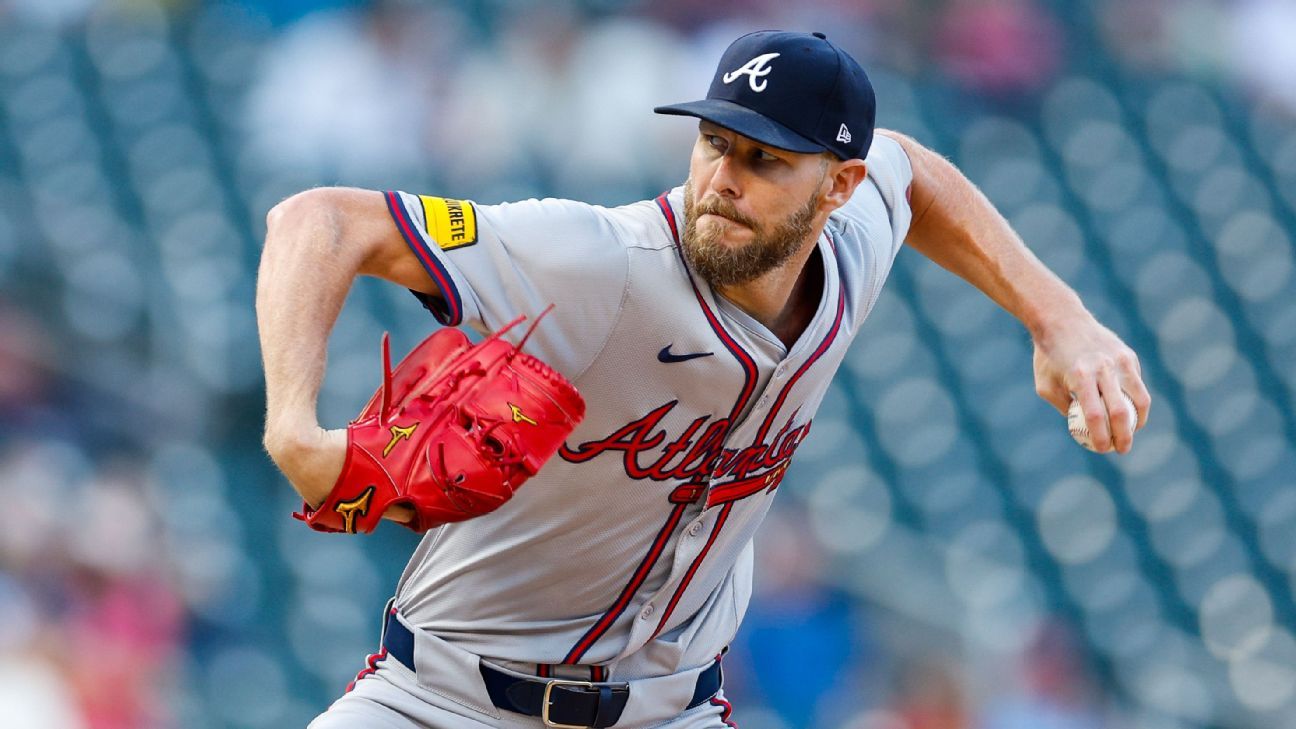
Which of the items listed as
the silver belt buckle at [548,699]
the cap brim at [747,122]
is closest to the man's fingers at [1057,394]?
the cap brim at [747,122]

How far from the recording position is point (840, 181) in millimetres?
2324

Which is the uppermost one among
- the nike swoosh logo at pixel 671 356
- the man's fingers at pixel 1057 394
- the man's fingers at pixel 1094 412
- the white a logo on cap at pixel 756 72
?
the white a logo on cap at pixel 756 72

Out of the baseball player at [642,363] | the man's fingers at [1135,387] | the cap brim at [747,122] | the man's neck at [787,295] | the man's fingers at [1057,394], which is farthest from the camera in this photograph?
the man's fingers at [1057,394]

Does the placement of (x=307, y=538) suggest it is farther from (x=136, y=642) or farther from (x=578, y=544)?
(x=578, y=544)

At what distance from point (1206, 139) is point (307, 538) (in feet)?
13.6

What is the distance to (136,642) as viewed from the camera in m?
4.57

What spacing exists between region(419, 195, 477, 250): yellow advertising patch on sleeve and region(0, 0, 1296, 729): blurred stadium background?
9.71 feet

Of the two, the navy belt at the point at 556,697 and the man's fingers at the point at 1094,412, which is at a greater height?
the man's fingers at the point at 1094,412

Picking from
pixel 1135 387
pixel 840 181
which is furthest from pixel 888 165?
pixel 1135 387

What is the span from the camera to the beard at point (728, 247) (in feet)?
6.98

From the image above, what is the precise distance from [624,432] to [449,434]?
0.50 meters

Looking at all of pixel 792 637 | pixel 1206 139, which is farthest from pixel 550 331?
pixel 1206 139

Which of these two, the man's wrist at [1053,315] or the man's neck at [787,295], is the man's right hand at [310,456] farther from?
Result: the man's wrist at [1053,315]

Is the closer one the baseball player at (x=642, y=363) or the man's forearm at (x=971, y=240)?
the baseball player at (x=642, y=363)
